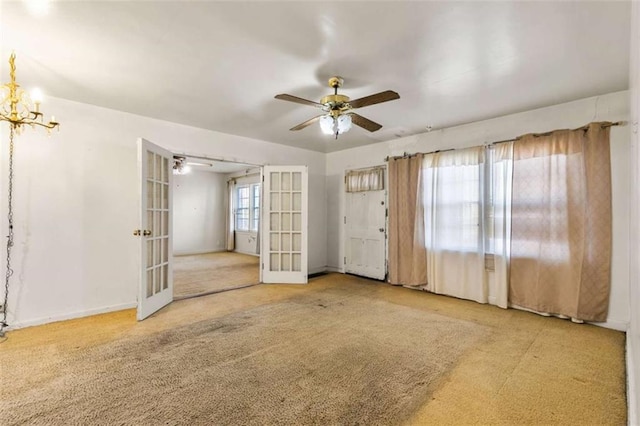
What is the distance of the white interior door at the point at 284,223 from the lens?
5008 mm

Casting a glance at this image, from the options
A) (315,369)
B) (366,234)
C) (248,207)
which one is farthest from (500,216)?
(248,207)

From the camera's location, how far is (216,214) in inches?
360

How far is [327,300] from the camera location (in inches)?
156

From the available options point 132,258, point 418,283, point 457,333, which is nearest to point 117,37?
point 132,258

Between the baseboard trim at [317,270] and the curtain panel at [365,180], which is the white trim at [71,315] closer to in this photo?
the baseboard trim at [317,270]

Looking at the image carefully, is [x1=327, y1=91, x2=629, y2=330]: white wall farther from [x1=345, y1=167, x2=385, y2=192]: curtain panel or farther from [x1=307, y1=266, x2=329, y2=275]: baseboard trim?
[x1=307, y1=266, x2=329, y2=275]: baseboard trim

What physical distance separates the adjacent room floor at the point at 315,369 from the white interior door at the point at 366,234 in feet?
5.67

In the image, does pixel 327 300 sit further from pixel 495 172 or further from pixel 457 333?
pixel 495 172

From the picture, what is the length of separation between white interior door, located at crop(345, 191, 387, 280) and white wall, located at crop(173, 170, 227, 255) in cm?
514

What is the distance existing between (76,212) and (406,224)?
449 cm

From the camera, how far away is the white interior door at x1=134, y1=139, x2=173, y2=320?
10.7 feet

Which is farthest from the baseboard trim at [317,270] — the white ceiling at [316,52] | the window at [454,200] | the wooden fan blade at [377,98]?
the wooden fan blade at [377,98]

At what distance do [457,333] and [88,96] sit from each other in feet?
15.6

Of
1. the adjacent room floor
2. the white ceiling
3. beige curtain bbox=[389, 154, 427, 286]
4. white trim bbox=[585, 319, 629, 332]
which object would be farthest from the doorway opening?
white trim bbox=[585, 319, 629, 332]
